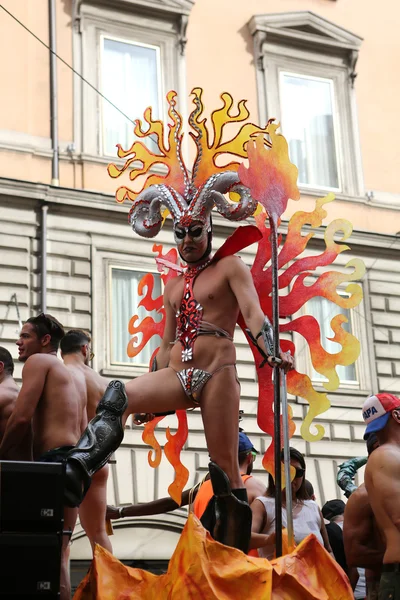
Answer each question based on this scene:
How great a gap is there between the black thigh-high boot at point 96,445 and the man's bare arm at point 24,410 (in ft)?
2.34

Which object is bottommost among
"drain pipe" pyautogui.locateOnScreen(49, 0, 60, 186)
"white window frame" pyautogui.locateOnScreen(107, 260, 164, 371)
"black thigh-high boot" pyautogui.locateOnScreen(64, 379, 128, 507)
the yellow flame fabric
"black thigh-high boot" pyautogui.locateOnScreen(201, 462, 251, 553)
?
the yellow flame fabric

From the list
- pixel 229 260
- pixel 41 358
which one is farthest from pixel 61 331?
pixel 229 260

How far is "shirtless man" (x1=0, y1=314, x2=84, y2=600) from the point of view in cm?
535

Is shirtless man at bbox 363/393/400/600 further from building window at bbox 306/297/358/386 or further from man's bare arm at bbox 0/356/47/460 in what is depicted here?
building window at bbox 306/297/358/386

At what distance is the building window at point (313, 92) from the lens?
55.5 feet

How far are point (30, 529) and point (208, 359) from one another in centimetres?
141

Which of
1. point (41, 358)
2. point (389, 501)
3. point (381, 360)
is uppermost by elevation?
point (381, 360)

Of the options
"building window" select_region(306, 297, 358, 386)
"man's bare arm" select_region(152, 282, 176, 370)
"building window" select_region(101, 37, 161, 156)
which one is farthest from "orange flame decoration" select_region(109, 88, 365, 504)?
"building window" select_region(306, 297, 358, 386)

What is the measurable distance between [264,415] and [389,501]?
0.94 meters

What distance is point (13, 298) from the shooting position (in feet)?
45.3

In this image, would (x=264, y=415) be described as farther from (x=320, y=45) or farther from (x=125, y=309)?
(x=320, y=45)

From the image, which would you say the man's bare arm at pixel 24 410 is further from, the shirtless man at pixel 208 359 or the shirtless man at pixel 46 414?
the shirtless man at pixel 208 359

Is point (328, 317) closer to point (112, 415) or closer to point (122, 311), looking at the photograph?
point (122, 311)

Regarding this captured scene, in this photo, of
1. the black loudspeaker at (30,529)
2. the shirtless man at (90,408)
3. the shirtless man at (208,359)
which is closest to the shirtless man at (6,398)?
the shirtless man at (90,408)
